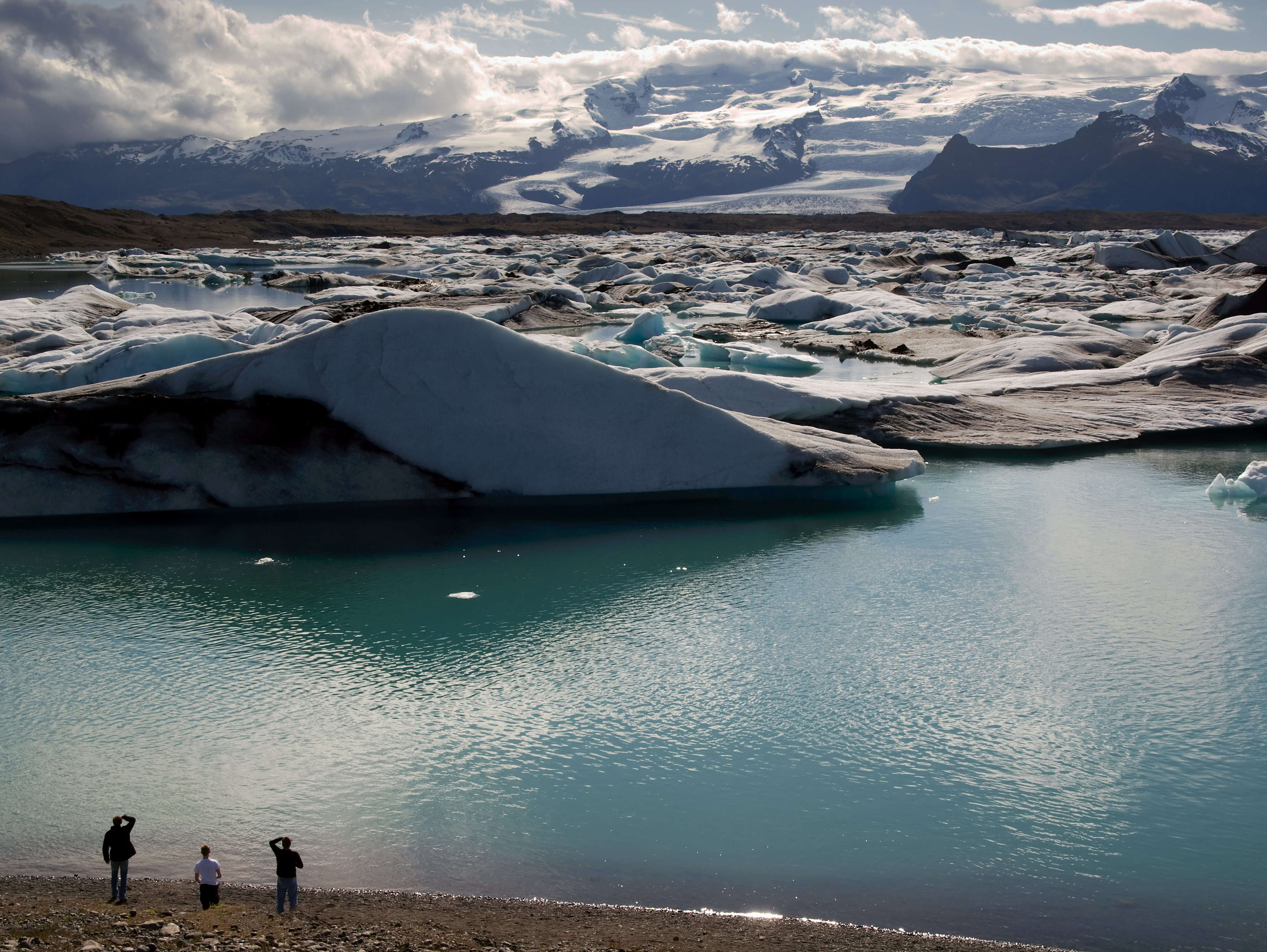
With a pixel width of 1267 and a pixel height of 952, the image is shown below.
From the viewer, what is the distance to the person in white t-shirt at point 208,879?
293 centimetres

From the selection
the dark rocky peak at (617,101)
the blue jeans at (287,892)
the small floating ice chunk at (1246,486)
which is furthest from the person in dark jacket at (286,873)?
the dark rocky peak at (617,101)

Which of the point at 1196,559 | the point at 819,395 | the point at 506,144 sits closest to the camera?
the point at 1196,559

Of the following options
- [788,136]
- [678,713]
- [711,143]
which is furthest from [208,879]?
[711,143]

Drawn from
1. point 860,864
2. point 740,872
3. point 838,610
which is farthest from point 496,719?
point 838,610

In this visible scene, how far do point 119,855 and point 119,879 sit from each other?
83mm

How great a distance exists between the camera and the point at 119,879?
3002mm

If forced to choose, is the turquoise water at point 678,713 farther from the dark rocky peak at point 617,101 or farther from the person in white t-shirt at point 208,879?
the dark rocky peak at point 617,101

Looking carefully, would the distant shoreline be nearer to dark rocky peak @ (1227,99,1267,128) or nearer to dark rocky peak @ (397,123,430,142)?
dark rocky peak @ (1227,99,1267,128)

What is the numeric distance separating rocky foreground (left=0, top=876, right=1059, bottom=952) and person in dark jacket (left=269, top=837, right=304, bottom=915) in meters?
0.04

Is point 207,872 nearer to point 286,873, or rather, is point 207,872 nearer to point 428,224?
point 286,873

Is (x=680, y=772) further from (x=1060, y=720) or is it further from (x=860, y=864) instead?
(x=1060, y=720)

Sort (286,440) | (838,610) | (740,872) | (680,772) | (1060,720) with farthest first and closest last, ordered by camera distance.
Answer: (286,440) < (838,610) < (1060,720) < (680,772) < (740,872)

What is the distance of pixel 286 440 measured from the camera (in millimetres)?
7418

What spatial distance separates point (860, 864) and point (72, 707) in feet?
11.2
